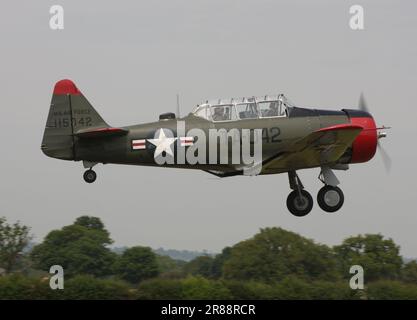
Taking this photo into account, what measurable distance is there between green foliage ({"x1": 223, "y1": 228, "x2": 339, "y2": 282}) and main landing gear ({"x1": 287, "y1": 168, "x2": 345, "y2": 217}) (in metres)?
15.6

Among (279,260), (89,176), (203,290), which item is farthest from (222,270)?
(89,176)

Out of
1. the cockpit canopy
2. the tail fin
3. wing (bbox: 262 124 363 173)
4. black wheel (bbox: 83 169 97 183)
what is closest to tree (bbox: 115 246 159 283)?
black wheel (bbox: 83 169 97 183)

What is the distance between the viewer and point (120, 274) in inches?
1519

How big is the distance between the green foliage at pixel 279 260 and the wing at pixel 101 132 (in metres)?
17.9

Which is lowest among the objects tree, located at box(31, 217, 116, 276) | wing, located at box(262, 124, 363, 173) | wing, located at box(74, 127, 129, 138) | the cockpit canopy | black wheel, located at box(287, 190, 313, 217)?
tree, located at box(31, 217, 116, 276)

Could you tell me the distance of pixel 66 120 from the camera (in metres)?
18.8

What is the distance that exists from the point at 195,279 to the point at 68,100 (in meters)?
8.93

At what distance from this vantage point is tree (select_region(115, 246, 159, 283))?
116ft

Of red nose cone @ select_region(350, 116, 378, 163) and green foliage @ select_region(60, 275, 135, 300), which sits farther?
green foliage @ select_region(60, 275, 135, 300)

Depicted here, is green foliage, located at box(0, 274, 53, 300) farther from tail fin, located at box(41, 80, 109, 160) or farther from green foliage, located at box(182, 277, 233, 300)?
tail fin, located at box(41, 80, 109, 160)

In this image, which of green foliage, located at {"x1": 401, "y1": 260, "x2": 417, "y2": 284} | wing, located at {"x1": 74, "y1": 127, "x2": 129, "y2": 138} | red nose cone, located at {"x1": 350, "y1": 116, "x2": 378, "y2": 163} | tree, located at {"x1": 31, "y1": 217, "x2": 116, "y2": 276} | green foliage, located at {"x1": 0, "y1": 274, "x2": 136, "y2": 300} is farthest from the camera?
tree, located at {"x1": 31, "y1": 217, "x2": 116, "y2": 276}

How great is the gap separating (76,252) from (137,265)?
6.49 m

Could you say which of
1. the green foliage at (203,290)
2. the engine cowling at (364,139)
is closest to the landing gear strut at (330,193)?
the engine cowling at (364,139)
